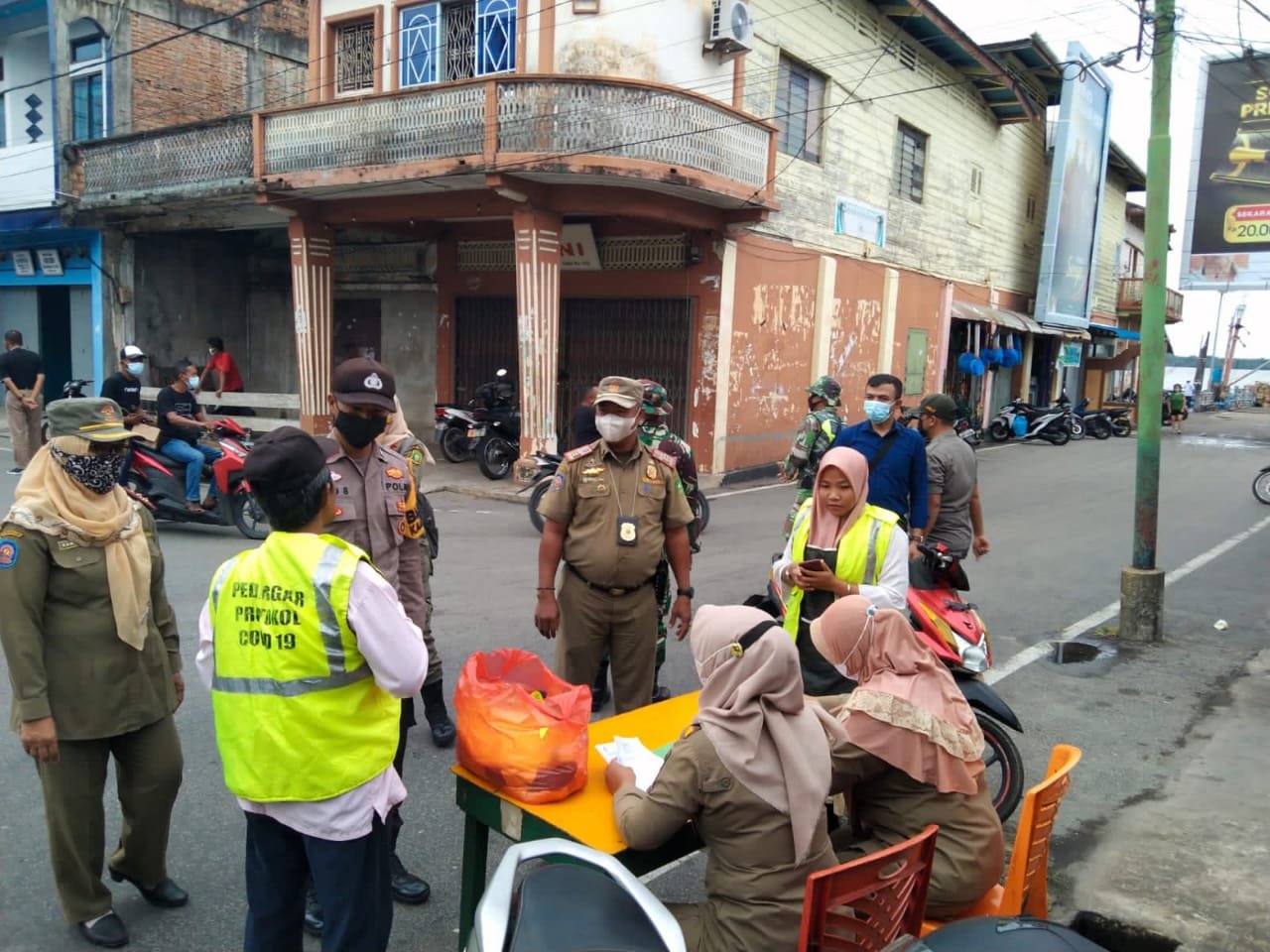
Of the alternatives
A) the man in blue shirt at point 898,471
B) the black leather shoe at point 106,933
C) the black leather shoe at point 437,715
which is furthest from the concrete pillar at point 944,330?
the black leather shoe at point 106,933

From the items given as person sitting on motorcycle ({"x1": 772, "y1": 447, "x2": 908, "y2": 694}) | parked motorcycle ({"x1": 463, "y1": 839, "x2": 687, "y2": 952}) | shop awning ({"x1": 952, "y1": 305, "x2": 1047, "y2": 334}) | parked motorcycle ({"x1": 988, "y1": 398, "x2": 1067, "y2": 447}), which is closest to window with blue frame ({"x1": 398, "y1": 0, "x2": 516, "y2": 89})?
person sitting on motorcycle ({"x1": 772, "y1": 447, "x2": 908, "y2": 694})

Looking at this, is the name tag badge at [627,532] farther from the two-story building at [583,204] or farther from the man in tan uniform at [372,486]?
the two-story building at [583,204]

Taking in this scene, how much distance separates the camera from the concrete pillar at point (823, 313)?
16.0 meters

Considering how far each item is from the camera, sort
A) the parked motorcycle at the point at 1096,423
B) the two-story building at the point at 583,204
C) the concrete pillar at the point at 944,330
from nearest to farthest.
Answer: the two-story building at the point at 583,204
the concrete pillar at the point at 944,330
the parked motorcycle at the point at 1096,423

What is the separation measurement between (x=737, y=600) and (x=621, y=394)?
11.7ft

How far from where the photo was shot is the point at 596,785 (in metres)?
2.69

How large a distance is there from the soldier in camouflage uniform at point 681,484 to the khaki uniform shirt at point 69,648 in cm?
159

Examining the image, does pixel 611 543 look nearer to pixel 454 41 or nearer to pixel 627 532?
pixel 627 532

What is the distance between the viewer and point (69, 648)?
9.23ft

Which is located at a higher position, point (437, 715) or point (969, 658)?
point (969, 658)

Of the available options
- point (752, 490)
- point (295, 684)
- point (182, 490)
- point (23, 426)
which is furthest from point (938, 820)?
point (23, 426)

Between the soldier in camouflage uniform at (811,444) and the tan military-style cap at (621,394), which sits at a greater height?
the tan military-style cap at (621,394)

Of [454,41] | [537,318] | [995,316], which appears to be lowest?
[537,318]

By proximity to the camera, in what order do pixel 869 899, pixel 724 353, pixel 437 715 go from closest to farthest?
pixel 869 899 → pixel 437 715 → pixel 724 353
